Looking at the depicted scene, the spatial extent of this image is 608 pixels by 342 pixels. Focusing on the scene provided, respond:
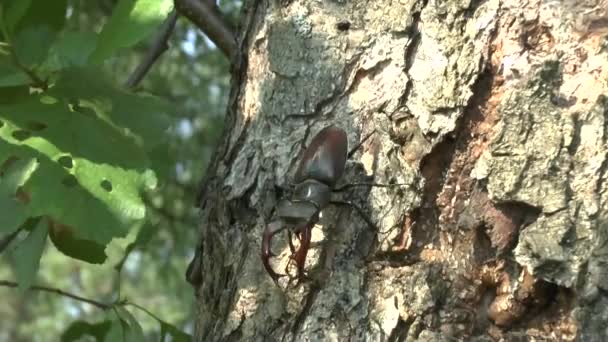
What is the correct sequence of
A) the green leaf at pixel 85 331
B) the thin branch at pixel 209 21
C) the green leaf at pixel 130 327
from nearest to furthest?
the green leaf at pixel 130 327, the green leaf at pixel 85 331, the thin branch at pixel 209 21

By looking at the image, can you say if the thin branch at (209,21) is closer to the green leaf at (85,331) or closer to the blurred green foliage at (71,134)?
the blurred green foliage at (71,134)

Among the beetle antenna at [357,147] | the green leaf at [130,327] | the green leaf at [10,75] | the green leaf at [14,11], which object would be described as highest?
the green leaf at [14,11]

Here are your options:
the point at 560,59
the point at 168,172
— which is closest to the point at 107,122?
the point at 168,172

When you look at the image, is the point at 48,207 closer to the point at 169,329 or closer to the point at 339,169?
the point at 339,169

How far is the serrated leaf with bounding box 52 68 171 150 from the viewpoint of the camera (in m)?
1.45

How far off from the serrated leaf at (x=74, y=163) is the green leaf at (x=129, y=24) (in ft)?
0.39

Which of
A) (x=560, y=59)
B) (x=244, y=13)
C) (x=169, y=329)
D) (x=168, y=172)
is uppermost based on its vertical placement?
(x=244, y=13)

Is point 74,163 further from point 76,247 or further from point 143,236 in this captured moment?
point 143,236

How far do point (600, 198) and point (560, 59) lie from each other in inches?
9.3

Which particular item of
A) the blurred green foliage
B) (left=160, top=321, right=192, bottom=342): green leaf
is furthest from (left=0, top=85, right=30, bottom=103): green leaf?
(left=160, top=321, right=192, bottom=342): green leaf

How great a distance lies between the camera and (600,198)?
1.36 metres

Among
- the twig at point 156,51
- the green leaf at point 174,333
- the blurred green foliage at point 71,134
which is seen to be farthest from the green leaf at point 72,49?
the twig at point 156,51

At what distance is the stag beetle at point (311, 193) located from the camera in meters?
1.47

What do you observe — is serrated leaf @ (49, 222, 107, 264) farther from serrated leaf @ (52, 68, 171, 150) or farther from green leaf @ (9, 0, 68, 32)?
green leaf @ (9, 0, 68, 32)
